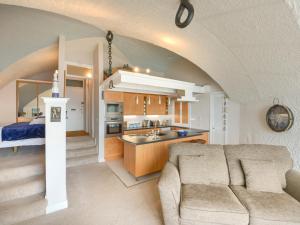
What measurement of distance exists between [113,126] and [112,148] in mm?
686

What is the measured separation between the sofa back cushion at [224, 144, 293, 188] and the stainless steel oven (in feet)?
10.3

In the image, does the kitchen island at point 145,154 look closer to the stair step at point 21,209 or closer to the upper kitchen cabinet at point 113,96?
the upper kitchen cabinet at point 113,96

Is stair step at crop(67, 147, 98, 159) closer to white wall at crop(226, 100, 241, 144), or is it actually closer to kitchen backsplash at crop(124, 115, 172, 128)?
kitchen backsplash at crop(124, 115, 172, 128)

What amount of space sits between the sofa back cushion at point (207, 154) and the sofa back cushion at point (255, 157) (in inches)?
4.0

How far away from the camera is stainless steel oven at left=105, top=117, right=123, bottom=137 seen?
14.1ft

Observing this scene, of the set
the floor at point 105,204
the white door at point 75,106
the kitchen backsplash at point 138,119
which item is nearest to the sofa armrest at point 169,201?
the floor at point 105,204

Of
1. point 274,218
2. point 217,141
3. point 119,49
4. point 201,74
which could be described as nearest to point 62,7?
point 119,49

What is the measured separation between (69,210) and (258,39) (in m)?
3.79

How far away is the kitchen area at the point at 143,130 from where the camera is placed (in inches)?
126

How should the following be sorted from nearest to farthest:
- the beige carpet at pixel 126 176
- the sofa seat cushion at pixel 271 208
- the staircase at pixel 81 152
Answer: the sofa seat cushion at pixel 271 208 < the beige carpet at pixel 126 176 < the staircase at pixel 81 152

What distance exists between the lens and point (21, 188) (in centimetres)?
220

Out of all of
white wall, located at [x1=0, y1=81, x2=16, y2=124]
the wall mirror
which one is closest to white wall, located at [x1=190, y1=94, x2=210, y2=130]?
the wall mirror

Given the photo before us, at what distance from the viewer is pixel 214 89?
4680 mm

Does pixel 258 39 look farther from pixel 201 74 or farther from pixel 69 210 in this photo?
pixel 69 210
